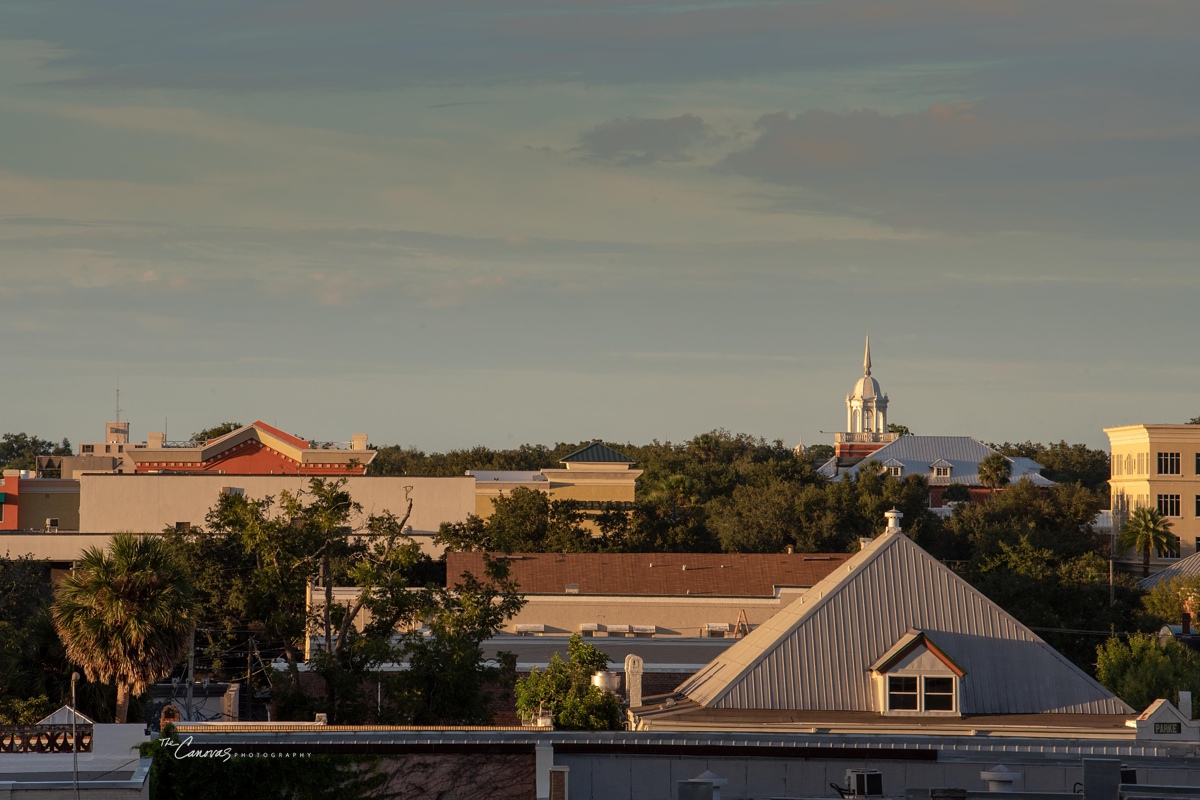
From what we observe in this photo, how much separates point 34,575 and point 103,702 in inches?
1587

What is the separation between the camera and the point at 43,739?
19.7 m

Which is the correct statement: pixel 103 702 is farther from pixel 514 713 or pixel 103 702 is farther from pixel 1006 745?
pixel 1006 745

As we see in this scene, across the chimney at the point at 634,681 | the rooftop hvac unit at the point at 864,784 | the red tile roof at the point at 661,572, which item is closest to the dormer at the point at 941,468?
the red tile roof at the point at 661,572

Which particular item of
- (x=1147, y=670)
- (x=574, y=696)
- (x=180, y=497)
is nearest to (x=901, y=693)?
(x=574, y=696)

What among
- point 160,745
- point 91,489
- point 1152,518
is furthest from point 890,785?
point 1152,518

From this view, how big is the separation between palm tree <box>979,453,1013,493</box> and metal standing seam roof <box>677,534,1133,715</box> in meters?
105

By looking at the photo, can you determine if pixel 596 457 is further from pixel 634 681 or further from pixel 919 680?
pixel 919 680

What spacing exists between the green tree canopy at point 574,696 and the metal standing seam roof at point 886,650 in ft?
8.70

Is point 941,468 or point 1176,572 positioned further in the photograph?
point 941,468

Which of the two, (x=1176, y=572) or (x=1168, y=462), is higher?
(x=1168, y=462)

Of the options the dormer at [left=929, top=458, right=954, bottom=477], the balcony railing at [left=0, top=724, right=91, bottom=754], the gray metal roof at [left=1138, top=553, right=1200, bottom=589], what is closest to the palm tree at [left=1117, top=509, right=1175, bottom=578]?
the gray metal roof at [left=1138, top=553, right=1200, bottom=589]

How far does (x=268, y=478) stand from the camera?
94.8 m

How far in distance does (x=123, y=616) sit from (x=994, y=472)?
376 ft

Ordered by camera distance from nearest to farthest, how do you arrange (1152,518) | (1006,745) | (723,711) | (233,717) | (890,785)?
(890,785) → (1006,745) → (723,711) → (233,717) → (1152,518)
